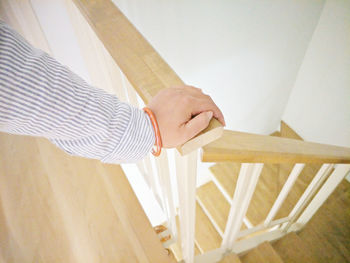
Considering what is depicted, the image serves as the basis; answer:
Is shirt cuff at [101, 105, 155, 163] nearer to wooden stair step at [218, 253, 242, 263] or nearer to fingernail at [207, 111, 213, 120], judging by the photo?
fingernail at [207, 111, 213, 120]

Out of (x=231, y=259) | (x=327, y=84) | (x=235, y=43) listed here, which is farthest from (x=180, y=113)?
(x=327, y=84)

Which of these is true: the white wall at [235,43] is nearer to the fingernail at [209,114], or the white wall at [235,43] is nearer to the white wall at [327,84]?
the white wall at [327,84]

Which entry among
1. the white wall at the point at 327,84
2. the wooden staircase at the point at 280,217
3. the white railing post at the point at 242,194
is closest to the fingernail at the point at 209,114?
the white railing post at the point at 242,194

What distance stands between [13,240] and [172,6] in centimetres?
135

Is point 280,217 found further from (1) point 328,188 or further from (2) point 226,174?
(1) point 328,188

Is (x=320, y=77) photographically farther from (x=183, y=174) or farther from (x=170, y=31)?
(x=183, y=174)

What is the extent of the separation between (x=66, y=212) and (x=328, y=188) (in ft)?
4.39

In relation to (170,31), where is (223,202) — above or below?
below

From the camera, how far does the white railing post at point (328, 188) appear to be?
1206 millimetres

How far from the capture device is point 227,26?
1.63 meters

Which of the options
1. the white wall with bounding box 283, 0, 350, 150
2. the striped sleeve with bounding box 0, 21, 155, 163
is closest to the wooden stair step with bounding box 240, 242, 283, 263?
the striped sleeve with bounding box 0, 21, 155, 163

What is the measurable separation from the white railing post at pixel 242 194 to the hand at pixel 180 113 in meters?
0.30

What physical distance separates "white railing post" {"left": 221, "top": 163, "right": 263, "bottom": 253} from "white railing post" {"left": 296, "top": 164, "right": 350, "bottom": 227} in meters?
0.64

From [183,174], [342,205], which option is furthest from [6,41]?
[342,205]
